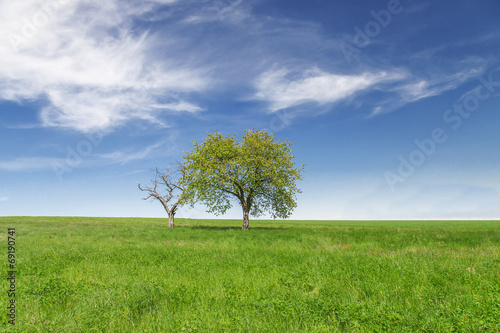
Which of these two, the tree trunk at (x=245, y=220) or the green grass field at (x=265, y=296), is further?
the tree trunk at (x=245, y=220)

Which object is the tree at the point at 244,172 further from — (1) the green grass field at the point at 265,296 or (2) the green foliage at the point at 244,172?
(1) the green grass field at the point at 265,296

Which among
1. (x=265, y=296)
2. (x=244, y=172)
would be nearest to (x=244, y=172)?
(x=244, y=172)

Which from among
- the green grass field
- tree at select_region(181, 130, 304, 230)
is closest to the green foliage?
tree at select_region(181, 130, 304, 230)

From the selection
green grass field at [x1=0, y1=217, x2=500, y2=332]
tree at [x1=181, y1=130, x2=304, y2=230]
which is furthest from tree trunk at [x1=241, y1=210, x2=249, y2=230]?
green grass field at [x1=0, y1=217, x2=500, y2=332]

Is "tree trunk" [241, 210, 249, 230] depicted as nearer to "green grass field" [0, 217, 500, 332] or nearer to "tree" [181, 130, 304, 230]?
"tree" [181, 130, 304, 230]

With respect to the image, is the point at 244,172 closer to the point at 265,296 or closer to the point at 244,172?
the point at 244,172

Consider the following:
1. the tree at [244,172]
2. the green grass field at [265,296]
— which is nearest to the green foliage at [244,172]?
the tree at [244,172]

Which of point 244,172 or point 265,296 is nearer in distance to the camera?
point 265,296

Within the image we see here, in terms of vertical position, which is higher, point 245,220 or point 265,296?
point 265,296

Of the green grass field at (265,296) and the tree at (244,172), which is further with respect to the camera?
the tree at (244,172)

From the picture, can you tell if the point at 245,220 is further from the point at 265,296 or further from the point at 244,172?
the point at 265,296

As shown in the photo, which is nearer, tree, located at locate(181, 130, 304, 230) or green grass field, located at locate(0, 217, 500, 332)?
green grass field, located at locate(0, 217, 500, 332)

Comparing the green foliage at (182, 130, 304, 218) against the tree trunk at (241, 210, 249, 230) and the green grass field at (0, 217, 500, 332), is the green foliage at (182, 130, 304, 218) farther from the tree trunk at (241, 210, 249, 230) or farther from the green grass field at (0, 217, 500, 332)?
the green grass field at (0, 217, 500, 332)

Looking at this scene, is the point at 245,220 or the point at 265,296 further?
the point at 245,220
